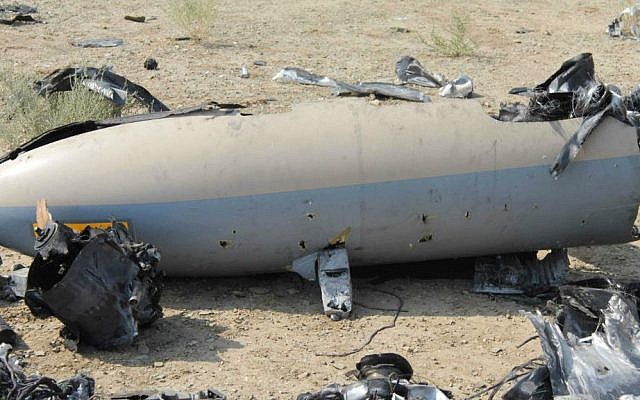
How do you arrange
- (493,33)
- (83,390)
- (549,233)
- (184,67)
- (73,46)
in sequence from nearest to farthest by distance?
(83,390)
(549,233)
(184,67)
(73,46)
(493,33)

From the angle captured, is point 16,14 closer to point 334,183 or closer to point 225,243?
point 225,243

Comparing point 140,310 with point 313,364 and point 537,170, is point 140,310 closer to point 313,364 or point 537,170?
point 313,364

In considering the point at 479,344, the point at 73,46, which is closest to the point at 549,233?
the point at 479,344

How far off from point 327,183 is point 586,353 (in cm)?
172

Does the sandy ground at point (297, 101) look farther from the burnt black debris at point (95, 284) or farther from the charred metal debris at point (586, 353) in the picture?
the charred metal debris at point (586, 353)

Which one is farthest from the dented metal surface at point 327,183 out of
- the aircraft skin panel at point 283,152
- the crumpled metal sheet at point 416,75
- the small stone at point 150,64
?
the small stone at point 150,64

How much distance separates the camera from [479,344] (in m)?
5.49

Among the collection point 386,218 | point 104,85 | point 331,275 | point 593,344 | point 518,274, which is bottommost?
point 518,274

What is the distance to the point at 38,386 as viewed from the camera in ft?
14.6

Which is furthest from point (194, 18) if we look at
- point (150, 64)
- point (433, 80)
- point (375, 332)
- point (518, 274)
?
point (375, 332)

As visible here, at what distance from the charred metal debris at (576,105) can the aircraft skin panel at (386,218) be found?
0.15m

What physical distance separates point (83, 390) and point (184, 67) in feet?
19.6

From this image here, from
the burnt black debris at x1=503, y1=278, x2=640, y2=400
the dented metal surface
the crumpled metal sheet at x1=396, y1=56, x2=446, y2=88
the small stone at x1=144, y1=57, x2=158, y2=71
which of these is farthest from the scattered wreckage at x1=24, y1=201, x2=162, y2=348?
the small stone at x1=144, y1=57, x2=158, y2=71

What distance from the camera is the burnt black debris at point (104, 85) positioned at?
7.41 meters
